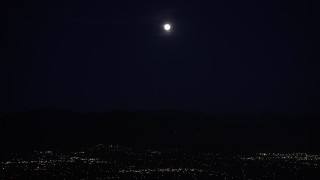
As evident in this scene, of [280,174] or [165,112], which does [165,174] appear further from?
[165,112]

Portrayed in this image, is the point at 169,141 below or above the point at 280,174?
above

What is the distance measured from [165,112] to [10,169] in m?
129

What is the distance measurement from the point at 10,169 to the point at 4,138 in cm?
10170

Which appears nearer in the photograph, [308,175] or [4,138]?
[308,175]

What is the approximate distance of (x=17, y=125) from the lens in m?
184

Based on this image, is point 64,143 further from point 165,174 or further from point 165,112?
point 165,174

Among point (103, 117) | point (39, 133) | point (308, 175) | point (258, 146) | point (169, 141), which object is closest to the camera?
point (308, 175)

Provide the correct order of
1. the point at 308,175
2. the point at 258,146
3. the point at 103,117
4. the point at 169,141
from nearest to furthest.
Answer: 1. the point at 308,175
2. the point at 258,146
3. the point at 169,141
4. the point at 103,117

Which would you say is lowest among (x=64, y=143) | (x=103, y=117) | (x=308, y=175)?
(x=308, y=175)

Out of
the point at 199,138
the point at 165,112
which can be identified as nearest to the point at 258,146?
the point at 199,138

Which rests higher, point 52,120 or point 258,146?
point 52,120

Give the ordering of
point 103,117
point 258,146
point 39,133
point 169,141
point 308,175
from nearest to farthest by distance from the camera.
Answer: point 308,175, point 258,146, point 169,141, point 39,133, point 103,117

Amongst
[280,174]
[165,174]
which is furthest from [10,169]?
[280,174]

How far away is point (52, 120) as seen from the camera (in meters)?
183
